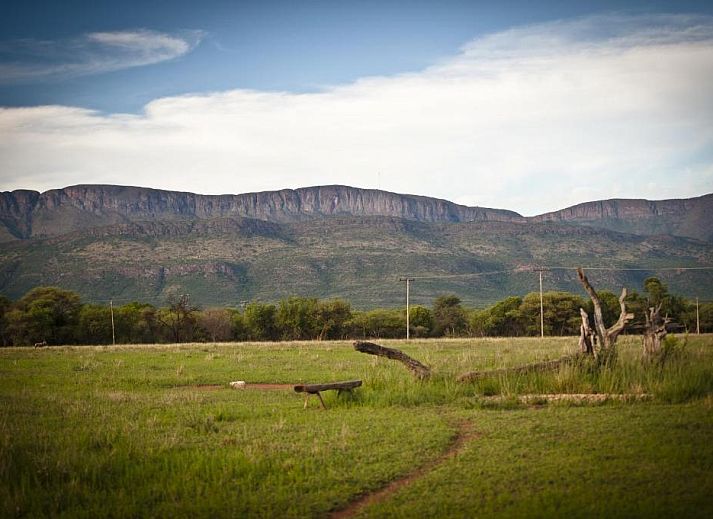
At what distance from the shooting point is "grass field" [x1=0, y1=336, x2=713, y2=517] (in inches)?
320

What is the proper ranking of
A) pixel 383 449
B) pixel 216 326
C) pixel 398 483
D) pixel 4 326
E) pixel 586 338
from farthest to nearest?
pixel 216 326
pixel 4 326
pixel 586 338
pixel 383 449
pixel 398 483

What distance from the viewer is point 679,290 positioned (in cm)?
13325

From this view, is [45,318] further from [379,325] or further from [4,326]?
[379,325]

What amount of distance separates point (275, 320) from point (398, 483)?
6860 cm

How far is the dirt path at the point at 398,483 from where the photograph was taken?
8.09 meters

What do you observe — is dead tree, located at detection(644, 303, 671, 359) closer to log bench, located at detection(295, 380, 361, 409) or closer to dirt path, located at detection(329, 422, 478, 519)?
dirt path, located at detection(329, 422, 478, 519)

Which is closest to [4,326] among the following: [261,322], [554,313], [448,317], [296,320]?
[261,322]

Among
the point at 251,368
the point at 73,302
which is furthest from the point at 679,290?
the point at 251,368

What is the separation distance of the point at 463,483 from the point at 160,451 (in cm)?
505

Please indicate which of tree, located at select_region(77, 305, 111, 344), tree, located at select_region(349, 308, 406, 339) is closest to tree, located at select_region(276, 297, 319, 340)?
tree, located at select_region(349, 308, 406, 339)

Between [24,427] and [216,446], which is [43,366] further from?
[216,446]

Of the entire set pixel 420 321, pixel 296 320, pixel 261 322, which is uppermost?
pixel 296 320

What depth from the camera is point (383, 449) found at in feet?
35.1

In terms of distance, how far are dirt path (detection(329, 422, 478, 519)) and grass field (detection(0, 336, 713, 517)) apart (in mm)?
42
